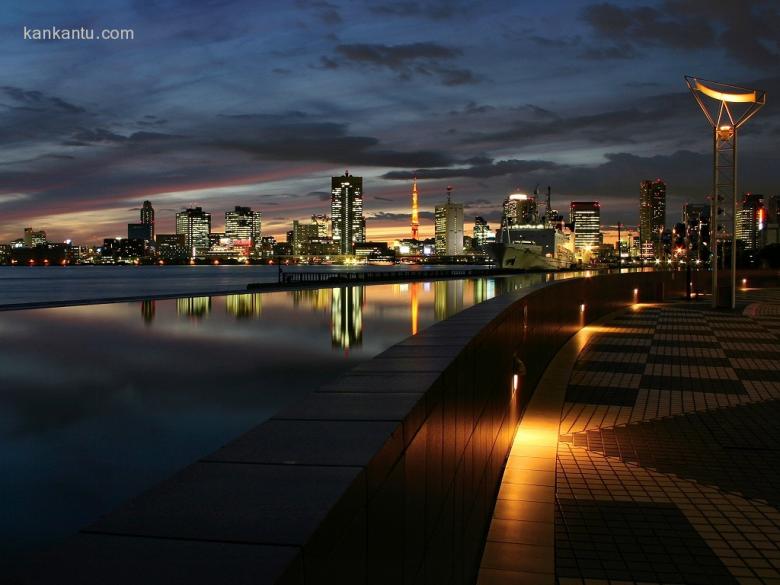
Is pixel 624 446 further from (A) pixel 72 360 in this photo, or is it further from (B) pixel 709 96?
(B) pixel 709 96

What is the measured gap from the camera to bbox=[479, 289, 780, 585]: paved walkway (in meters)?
5.09

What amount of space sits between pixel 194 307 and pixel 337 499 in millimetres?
40843

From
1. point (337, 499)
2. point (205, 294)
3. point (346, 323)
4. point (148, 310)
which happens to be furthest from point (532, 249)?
point (337, 499)

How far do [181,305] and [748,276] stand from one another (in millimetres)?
36859

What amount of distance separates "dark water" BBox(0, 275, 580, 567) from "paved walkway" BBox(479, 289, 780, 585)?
472 cm

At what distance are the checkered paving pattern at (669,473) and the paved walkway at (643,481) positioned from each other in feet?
0.05

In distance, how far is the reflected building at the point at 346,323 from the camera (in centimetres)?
2349

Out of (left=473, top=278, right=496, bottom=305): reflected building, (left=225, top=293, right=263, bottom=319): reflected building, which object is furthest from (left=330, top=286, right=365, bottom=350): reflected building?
(left=473, top=278, right=496, bottom=305): reflected building

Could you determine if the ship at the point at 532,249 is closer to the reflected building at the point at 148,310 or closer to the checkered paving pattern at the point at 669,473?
the reflected building at the point at 148,310

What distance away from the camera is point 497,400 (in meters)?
6.78

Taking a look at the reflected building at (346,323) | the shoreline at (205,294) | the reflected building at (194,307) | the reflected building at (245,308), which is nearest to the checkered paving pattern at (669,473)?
the reflected building at (346,323)

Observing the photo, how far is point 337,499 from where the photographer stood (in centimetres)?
198

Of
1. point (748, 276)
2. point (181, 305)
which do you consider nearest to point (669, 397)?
point (181, 305)

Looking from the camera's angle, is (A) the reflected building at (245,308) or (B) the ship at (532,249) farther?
(B) the ship at (532,249)
